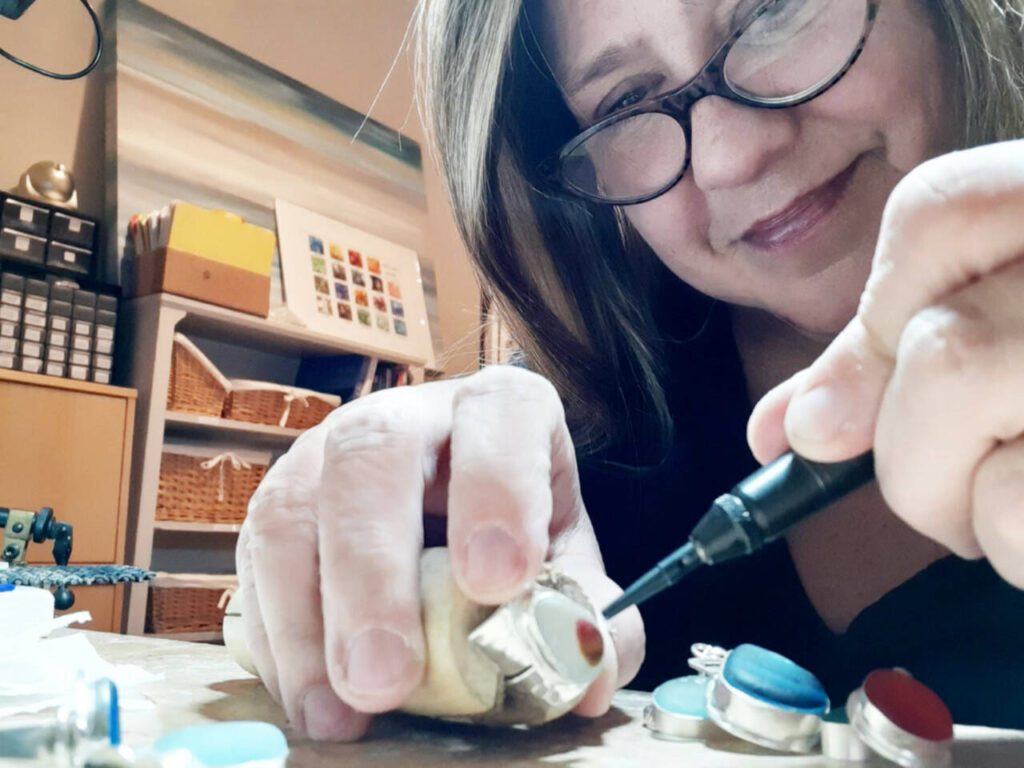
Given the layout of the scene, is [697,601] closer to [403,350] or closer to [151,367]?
[151,367]

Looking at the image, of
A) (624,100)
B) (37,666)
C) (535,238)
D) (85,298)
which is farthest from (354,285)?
(37,666)

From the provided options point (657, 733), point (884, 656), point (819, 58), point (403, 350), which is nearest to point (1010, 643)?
point (884, 656)

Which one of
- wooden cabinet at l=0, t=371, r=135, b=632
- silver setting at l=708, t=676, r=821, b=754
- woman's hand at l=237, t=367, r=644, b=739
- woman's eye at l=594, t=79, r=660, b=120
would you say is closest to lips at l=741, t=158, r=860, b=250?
woman's eye at l=594, t=79, r=660, b=120

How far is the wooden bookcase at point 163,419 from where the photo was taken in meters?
2.07

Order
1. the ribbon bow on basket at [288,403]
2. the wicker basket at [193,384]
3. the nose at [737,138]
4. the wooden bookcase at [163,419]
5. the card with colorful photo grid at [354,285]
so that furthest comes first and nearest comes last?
the card with colorful photo grid at [354,285] < the ribbon bow on basket at [288,403] < the wicker basket at [193,384] < the wooden bookcase at [163,419] < the nose at [737,138]

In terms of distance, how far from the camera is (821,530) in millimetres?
798

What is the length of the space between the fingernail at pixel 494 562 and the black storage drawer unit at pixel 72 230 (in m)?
2.08

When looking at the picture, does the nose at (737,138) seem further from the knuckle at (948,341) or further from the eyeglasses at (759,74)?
the knuckle at (948,341)

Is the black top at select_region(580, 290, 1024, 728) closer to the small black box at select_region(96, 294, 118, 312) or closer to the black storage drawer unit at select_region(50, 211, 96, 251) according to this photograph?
the small black box at select_region(96, 294, 118, 312)

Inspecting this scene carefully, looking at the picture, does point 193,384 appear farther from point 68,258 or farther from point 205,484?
point 68,258

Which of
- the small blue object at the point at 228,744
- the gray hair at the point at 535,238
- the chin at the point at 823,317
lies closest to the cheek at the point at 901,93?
the chin at the point at 823,317

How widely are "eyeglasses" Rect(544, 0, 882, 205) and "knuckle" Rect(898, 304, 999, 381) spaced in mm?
451

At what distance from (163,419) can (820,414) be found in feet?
6.67

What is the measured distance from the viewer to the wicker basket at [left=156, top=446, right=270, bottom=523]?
7.20 feet
